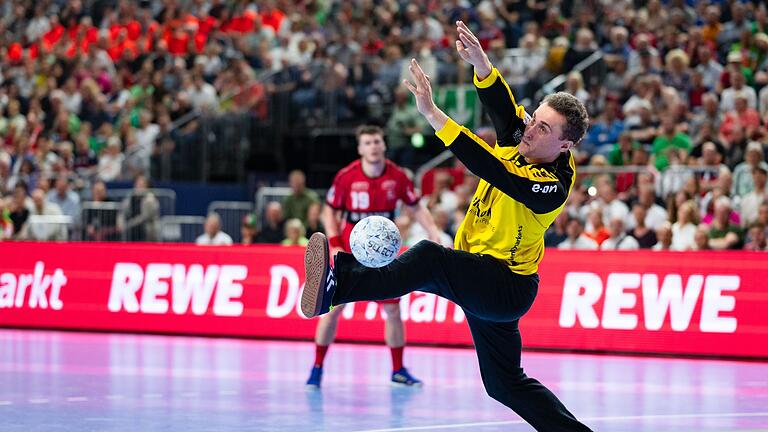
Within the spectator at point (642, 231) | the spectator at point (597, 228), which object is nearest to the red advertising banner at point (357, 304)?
the spectator at point (597, 228)

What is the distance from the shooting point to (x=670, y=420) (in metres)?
10.8

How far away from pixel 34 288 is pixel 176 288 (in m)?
2.37

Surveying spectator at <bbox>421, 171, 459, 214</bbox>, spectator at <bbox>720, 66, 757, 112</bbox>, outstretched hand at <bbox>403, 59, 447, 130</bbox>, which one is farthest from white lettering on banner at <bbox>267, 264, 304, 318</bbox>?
outstretched hand at <bbox>403, 59, 447, 130</bbox>

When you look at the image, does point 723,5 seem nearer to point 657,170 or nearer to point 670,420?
point 657,170

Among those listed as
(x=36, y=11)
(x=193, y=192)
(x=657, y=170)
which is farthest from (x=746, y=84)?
(x=36, y=11)

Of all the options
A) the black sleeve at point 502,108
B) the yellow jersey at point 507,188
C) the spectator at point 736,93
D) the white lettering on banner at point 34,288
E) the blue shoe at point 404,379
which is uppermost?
the spectator at point 736,93

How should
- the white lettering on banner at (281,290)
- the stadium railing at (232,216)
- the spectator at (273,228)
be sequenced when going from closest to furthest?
the white lettering on banner at (281,290) → the spectator at (273,228) → the stadium railing at (232,216)

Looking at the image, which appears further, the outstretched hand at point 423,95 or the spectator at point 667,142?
the spectator at point 667,142

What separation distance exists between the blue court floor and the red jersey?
1.71 m

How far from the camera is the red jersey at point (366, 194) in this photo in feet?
43.5

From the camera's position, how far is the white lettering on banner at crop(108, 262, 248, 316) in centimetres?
1803

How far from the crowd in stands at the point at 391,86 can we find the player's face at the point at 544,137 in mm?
9227

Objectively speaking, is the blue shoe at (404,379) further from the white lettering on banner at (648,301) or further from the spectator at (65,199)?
the spectator at (65,199)

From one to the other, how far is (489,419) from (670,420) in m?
1.50
